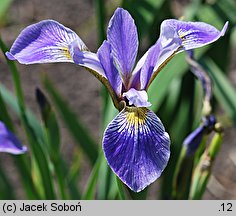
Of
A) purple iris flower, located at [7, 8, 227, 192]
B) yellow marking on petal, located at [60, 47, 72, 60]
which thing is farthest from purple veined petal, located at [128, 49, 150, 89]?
yellow marking on petal, located at [60, 47, 72, 60]

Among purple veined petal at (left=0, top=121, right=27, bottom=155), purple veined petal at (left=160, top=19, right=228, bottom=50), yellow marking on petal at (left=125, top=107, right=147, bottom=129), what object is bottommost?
purple veined petal at (left=0, top=121, right=27, bottom=155)

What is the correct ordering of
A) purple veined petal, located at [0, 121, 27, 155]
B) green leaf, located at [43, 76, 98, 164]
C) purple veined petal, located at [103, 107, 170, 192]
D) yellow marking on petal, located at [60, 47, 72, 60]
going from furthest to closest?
green leaf, located at [43, 76, 98, 164] → purple veined petal, located at [0, 121, 27, 155] → yellow marking on petal, located at [60, 47, 72, 60] → purple veined petal, located at [103, 107, 170, 192]

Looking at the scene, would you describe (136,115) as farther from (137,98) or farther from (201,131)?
(201,131)

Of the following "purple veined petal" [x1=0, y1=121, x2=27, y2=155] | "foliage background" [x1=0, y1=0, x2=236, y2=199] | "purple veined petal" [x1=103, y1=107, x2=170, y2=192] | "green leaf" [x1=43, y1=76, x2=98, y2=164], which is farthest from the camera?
"green leaf" [x1=43, y1=76, x2=98, y2=164]

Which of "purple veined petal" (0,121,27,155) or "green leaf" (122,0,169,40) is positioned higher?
"green leaf" (122,0,169,40)

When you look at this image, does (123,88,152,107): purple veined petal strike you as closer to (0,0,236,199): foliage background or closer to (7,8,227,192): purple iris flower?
(7,8,227,192): purple iris flower

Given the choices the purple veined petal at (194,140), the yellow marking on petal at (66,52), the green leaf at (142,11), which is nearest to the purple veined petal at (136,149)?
the yellow marking on petal at (66,52)

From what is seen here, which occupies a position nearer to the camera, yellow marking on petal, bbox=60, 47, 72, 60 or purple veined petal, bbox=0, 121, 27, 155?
yellow marking on petal, bbox=60, 47, 72, 60
